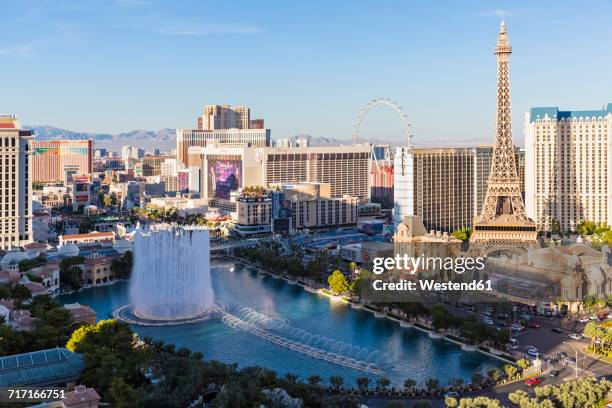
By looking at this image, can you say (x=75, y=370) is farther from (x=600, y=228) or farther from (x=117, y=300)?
(x=600, y=228)

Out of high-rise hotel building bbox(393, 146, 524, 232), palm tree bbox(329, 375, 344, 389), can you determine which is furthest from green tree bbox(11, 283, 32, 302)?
high-rise hotel building bbox(393, 146, 524, 232)

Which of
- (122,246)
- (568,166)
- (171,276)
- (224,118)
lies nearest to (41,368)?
(171,276)

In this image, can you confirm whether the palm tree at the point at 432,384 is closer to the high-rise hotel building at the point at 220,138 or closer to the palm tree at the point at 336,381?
the palm tree at the point at 336,381

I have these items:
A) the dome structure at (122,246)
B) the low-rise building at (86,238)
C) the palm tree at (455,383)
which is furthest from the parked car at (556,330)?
the low-rise building at (86,238)

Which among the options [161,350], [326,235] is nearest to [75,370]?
[161,350]

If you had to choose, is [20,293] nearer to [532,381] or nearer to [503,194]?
[532,381]

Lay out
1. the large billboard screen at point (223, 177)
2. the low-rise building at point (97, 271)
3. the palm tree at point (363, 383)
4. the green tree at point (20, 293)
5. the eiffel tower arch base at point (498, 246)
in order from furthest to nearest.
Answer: the large billboard screen at point (223, 177) < the eiffel tower arch base at point (498, 246) < the low-rise building at point (97, 271) < the green tree at point (20, 293) < the palm tree at point (363, 383)

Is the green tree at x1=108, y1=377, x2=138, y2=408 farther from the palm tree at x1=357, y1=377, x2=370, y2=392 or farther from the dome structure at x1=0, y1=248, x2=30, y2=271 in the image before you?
the dome structure at x1=0, y1=248, x2=30, y2=271
